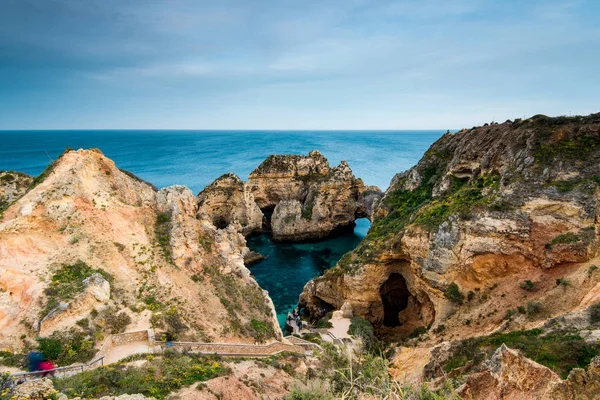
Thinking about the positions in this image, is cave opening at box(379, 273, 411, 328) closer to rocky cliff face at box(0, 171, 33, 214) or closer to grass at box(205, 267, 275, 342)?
grass at box(205, 267, 275, 342)

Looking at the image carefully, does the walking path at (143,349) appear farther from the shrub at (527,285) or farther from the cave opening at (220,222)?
the cave opening at (220,222)

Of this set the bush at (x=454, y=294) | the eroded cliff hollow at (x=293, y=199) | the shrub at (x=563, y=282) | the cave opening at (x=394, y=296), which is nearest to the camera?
the shrub at (x=563, y=282)

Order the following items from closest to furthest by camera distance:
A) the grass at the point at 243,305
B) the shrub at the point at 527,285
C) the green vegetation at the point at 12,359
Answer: the green vegetation at the point at 12,359, the grass at the point at 243,305, the shrub at the point at 527,285

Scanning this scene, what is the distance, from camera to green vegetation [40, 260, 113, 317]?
58.9 ft

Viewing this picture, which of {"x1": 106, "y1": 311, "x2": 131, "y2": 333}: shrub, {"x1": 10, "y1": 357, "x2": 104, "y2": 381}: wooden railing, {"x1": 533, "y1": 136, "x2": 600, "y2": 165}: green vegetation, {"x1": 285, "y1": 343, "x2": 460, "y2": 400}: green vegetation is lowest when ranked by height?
{"x1": 10, "y1": 357, "x2": 104, "y2": 381}: wooden railing

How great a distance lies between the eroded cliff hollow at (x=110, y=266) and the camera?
17.9m

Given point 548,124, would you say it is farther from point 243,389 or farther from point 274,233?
point 274,233

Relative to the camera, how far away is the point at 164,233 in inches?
974

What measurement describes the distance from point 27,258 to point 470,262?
28.2 meters

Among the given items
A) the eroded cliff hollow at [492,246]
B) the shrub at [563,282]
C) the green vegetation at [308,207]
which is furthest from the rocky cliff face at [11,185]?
the shrub at [563,282]

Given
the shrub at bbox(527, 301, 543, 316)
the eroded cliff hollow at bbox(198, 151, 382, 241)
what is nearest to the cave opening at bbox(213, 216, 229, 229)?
the eroded cliff hollow at bbox(198, 151, 382, 241)

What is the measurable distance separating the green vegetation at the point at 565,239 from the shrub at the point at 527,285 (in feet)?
8.72

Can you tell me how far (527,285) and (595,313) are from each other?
19.8ft

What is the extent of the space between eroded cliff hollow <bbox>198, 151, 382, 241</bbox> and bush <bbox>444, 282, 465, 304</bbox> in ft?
88.6
